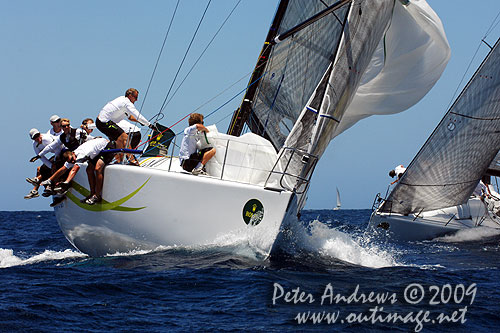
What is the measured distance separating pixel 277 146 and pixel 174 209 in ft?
9.98

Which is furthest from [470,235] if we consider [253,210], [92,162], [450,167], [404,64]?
[92,162]

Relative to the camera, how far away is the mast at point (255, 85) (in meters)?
9.69

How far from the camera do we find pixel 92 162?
7527 mm

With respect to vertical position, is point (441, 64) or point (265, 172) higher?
point (441, 64)

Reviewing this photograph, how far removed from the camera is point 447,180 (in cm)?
1379

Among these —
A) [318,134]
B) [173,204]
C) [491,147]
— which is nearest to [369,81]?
[318,134]

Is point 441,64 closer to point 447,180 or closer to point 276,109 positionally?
point 276,109

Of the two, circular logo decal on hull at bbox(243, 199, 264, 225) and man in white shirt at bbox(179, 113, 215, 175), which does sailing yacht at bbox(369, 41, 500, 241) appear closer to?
man in white shirt at bbox(179, 113, 215, 175)

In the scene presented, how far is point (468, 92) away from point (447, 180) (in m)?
2.07

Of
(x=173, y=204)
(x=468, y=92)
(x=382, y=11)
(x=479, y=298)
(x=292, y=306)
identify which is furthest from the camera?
Answer: (x=468, y=92)

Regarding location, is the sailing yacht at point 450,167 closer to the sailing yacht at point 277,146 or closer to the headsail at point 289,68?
the sailing yacht at point 277,146

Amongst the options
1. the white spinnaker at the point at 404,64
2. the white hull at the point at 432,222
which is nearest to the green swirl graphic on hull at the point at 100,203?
the white spinnaker at the point at 404,64

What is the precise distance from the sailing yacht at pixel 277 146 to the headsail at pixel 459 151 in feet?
13.7

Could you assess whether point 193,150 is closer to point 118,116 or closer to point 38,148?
point 118,116
